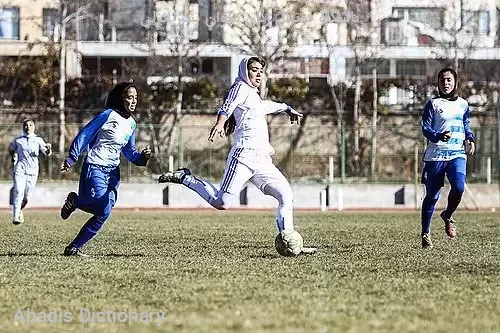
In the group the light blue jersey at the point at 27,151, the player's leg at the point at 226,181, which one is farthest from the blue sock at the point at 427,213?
the light blue jersey at the point at 27,151

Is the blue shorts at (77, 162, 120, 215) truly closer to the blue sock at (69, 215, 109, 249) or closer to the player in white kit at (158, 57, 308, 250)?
the blue sock at (69, 215, 109, 249)

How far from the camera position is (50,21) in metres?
44.2

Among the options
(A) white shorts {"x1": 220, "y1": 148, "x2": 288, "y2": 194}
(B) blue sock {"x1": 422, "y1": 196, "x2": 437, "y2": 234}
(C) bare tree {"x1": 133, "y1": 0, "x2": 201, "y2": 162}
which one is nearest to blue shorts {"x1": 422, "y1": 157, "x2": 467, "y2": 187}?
(B) blue sock {"x1": 422, "y1": 196, "x2": 437, "y2": 234}

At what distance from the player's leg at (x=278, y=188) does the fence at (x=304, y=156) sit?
21.8 meters

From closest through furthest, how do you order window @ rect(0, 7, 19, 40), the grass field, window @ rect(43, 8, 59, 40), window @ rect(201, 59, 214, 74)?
the grass field → window @ rect(43, 8, 59, 40) → window @ rect(0, 7, 19, 40) → window @ rect(201, 59, 214, 74)

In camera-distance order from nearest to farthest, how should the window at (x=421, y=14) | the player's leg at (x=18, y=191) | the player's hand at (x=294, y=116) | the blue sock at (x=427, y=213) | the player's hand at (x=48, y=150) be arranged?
the player's hand at (x=294, y=116) → the blue sock at (x=427, y=213) → the player's hand at (x=48, y=150) → the player's leg at (x=18, y=191) → the window at (x=421, y=14)

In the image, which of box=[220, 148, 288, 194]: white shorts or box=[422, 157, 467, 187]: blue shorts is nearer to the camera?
box=[220, 148, 288, 194]: white shorts

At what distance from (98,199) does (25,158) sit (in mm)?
10002

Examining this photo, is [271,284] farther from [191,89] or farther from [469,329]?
[191,89]

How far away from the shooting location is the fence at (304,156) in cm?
3459

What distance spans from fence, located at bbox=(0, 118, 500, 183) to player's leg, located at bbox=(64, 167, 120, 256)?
20974 mm

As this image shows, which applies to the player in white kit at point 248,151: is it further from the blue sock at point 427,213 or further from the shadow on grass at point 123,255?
the blue sock at point 427,213

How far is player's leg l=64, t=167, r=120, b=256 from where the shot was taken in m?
12.6

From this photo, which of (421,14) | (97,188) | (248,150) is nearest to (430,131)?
(248,150)
